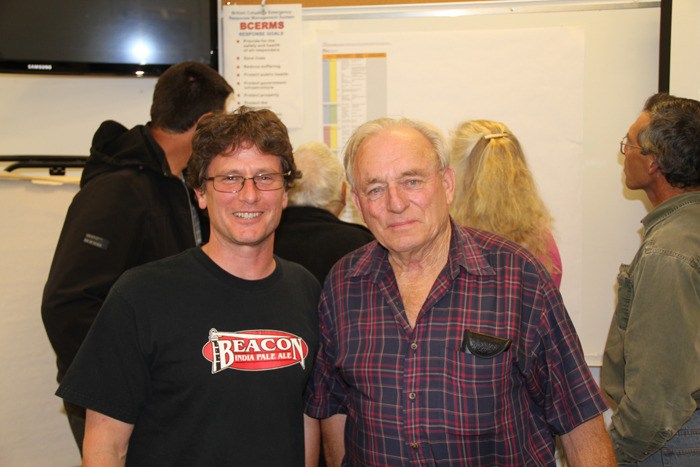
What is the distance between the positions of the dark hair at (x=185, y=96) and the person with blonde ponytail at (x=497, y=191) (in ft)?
2.98

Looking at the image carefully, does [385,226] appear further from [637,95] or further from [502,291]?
[637,95]

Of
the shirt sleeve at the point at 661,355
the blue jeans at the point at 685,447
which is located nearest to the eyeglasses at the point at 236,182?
the shirt sleeve at the point at 661,355

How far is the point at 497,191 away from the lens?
2361 millimetres

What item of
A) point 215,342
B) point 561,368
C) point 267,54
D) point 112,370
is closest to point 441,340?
point 561,368

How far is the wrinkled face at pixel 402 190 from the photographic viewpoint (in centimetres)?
168

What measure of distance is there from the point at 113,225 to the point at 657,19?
2630 millimetres

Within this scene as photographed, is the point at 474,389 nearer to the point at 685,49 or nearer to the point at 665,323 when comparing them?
the point at 665,323

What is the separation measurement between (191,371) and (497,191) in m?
1.31

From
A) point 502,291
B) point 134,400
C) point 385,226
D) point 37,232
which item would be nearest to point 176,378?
point 134,400

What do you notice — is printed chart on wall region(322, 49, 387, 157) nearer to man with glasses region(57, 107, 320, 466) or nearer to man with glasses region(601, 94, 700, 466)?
man with glasses region(601, 94, 700, 466)

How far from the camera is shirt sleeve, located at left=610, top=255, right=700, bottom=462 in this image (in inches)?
78.8

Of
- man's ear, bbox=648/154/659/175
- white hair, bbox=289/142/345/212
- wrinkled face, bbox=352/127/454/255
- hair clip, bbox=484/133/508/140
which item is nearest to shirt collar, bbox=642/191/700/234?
man's ear, bbox=648/154/659/175

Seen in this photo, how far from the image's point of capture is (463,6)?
3.20m

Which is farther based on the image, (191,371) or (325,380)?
(325,380)
